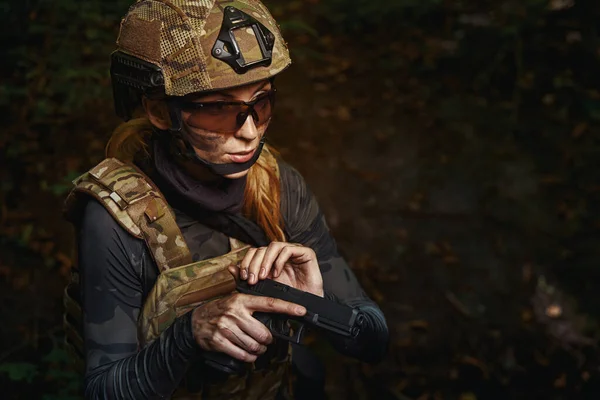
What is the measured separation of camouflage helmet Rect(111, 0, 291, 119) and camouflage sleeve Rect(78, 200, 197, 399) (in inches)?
22.2

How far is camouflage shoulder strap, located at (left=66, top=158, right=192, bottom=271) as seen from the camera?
9.88 feet

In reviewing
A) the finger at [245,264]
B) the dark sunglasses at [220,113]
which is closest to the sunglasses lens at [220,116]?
the dark sunglasses at [220,113]

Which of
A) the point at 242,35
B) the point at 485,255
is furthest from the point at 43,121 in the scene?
the point at 242,35

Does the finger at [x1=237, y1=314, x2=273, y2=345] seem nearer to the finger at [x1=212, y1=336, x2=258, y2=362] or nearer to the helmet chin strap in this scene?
the finger at [x1=212, y1=336, x2=258, y2=362]

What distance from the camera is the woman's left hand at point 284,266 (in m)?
2.95

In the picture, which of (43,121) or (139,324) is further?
(43,121)

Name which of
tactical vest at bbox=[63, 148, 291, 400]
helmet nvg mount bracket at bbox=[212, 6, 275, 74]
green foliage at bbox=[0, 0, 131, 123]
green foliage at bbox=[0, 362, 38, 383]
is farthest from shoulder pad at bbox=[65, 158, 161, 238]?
green foliage at bbox=[0, 0, 131, 123]

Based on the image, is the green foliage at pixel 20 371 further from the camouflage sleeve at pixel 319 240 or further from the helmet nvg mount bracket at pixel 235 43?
the helmet nvg mount bracket at pixel 235 43

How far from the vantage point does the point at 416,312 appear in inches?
224

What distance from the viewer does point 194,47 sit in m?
2.89

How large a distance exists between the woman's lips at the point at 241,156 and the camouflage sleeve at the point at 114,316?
48cm

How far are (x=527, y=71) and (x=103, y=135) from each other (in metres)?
3.53

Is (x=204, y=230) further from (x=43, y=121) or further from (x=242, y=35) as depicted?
(x=43, y=121)

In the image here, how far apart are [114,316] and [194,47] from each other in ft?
3.44
